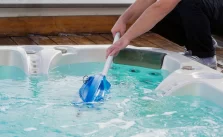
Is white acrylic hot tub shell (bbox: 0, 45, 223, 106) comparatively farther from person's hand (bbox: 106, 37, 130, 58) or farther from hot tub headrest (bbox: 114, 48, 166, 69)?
person's hand (bbox: 106, 37, 130, 58)

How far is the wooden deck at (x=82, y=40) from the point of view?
3.37 m

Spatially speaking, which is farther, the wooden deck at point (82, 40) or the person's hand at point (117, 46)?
the wooden deck at point (82, 40)

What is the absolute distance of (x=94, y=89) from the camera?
202 centimetres

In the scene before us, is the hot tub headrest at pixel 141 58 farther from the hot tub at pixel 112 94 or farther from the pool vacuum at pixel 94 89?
the pool vacuum at pixel 94 89

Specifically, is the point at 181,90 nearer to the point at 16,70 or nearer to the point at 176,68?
the point at 176,68

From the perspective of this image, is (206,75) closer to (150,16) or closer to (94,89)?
(150,16)

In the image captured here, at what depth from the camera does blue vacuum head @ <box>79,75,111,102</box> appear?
2.01 m

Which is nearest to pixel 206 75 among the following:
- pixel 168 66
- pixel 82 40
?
pixel 168 66

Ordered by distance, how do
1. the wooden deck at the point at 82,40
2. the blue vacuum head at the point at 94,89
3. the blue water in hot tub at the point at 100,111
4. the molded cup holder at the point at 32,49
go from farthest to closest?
the wooden deck at the point at 82,40, the molded cup holder at the point at 32,49, the blue vacuum head at the point at 94,89, the blue water in hot tub at the point at 100,111

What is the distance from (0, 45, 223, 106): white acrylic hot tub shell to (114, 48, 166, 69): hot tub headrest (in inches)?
1.5

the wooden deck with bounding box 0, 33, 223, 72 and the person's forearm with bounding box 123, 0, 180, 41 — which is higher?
the person's forearm with bounding box 123, 0, 180, 41

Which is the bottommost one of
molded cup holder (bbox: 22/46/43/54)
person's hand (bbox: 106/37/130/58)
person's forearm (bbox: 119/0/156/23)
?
molded cup holder (bbox: 22/46/43/54)

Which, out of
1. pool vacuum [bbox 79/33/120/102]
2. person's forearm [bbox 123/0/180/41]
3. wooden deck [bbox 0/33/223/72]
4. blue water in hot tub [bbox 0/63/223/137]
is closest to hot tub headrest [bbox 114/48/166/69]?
blue water in hot tub [bbox 0/63/223/137]

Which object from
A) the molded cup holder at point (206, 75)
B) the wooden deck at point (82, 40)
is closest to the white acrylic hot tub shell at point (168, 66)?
the molded cup holder at point (206, 75)
